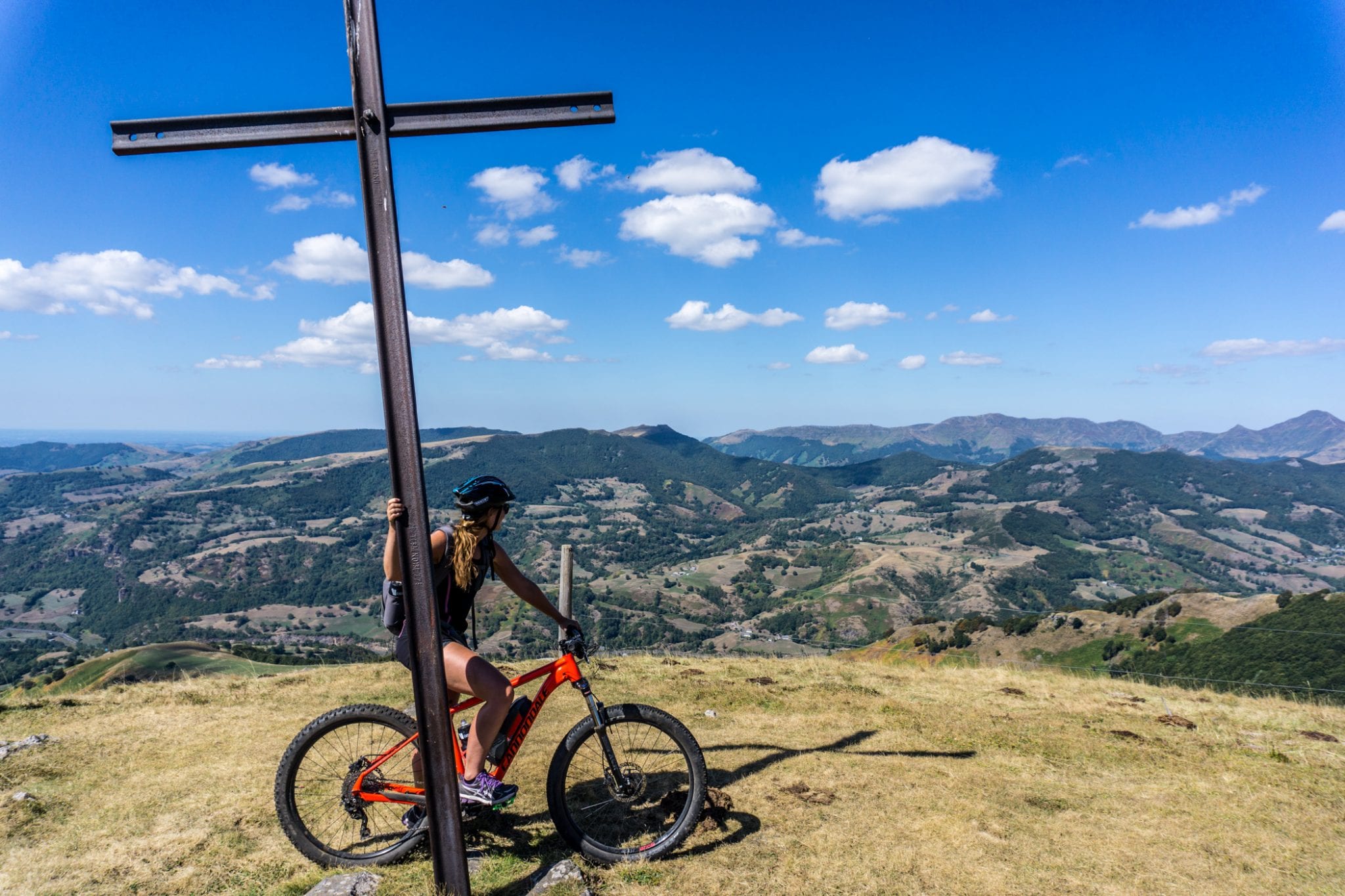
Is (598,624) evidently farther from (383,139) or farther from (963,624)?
(383,139)

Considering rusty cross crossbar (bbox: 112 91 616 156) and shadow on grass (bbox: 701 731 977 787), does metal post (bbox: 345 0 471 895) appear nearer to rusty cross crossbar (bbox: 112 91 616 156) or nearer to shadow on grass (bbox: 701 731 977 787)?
rusty cross crossbar (bbox: 112 91 616 156)

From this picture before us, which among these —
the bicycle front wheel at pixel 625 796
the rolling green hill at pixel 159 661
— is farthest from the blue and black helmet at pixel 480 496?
the rolling green hill at pixel 159 661

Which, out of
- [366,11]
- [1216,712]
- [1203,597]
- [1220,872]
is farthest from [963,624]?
[366,11]

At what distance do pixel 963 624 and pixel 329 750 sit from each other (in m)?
86.1

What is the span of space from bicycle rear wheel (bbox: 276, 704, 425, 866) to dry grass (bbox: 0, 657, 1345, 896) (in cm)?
19

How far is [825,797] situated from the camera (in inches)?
241

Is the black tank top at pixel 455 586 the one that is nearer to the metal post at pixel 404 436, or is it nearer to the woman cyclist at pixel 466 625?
the woman cyclist at pixel 466 625

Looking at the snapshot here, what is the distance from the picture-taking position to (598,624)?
141 meters

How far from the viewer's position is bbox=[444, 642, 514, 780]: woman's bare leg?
15.0 feet

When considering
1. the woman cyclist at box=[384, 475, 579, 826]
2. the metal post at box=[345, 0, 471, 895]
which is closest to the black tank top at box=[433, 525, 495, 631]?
the woman cyclist at box=[384, 475, 579, 826]

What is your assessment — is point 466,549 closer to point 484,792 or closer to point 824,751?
point 484,792

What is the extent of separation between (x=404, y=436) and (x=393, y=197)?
146 centimetres

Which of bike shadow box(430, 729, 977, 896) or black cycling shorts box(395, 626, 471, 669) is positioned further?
bike shadow box(430, 729, 977, 896)

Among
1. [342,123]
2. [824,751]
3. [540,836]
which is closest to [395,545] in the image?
[342,123]
